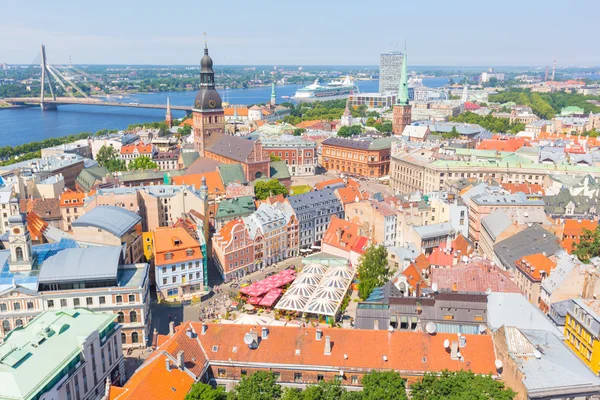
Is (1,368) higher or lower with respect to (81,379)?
higher

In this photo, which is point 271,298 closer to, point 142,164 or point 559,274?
point 559,274

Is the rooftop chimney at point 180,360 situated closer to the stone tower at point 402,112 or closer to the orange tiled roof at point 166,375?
the orange tiled roof at point 166,375

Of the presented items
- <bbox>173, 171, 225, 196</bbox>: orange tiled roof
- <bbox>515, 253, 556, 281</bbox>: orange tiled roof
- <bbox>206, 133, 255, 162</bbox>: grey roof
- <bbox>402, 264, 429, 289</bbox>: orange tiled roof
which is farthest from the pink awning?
<bbox>206, 133, 255, 162</bbox>: grey roof

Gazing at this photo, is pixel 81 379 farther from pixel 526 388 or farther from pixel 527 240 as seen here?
pixel 527 240

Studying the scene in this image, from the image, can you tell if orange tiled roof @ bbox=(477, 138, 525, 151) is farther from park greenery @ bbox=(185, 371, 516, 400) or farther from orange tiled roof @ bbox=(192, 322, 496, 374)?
park greenery @ bbox=(185, 371, 516, 400)

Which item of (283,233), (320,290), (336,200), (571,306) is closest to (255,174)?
(336,200)

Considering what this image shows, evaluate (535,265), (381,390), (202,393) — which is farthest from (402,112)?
(202,393)
